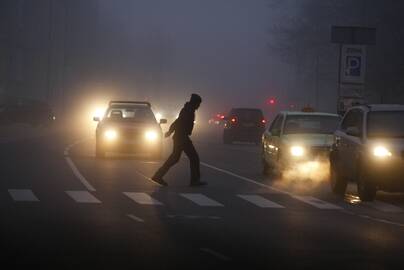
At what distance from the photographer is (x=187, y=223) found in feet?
54.2

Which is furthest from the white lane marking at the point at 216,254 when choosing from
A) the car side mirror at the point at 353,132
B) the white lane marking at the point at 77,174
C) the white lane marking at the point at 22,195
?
the white lane marking at the point at 77,174

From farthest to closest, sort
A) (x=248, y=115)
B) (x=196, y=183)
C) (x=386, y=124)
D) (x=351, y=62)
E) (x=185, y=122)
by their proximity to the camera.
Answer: (x=248, y=115), (x=351, y=62), (x=185, y=122), (x=196, y=183), (x=386, y=124)

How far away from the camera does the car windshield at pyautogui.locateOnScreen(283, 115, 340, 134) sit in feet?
91.0

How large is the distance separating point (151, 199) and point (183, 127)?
4.48 meters

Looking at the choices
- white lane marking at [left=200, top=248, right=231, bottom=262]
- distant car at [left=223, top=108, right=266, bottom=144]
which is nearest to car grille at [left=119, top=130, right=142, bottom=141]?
distant car at [left=223, top=108, right=266, bottom=144]

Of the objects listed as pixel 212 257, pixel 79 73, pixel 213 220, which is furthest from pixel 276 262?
pixel 79 73

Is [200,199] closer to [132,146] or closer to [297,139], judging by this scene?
[297,139]

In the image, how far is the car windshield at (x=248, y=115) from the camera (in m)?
54.7

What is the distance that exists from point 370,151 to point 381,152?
0.20m

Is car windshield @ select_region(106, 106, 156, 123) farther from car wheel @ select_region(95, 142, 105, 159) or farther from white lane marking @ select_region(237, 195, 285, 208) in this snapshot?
white lane marking @ select_region(237, 195, 285, 208)

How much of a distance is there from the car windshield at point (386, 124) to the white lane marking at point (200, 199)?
325 centimetres

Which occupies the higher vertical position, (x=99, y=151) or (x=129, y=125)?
(x=129, y=125)

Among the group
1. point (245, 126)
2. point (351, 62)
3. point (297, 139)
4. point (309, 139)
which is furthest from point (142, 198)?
point (245, 126)

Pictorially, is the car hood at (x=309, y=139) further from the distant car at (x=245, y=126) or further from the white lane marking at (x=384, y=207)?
the distant car at (x=245, y=126)
